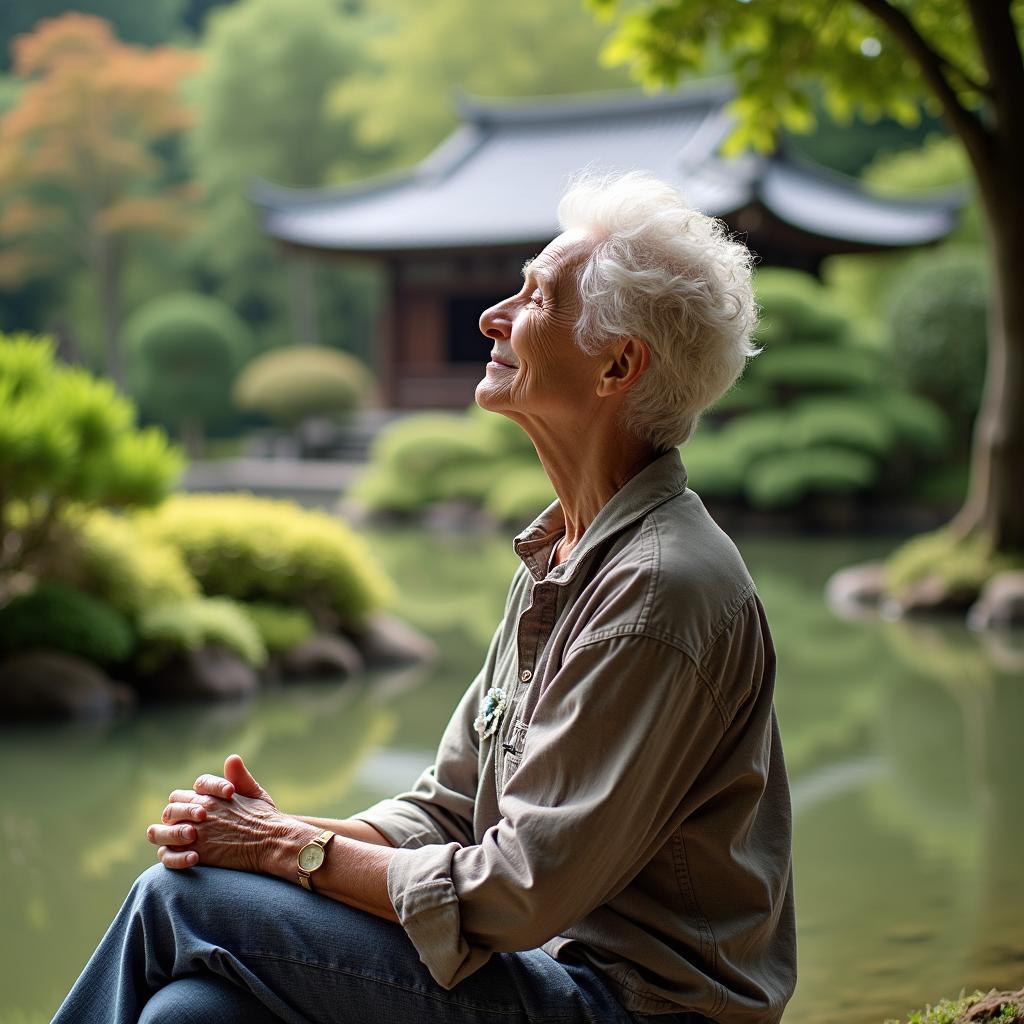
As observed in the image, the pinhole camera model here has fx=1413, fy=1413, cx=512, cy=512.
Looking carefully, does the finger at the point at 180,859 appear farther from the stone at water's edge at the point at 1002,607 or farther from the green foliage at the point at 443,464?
the green foliage at the point at 443,464

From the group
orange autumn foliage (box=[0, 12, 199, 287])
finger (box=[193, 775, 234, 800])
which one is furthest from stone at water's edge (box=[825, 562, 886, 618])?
orange autumn foliage (box=[0, 12, 199, 287])

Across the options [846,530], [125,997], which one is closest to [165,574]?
[125,997]

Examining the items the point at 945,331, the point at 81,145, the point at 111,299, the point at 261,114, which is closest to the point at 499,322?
the point at 945,331

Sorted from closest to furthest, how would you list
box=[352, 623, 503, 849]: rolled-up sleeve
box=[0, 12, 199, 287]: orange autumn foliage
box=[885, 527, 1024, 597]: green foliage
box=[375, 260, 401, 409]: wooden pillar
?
box=[352, 623, 503, 849]: rolled-up sleeve
box=[885, 527, 1024, 597]: green foliage
box=[375, 260, 401, 409]: wooden pillar
box=[0, 12, 199, 287]: orange autumn foliage

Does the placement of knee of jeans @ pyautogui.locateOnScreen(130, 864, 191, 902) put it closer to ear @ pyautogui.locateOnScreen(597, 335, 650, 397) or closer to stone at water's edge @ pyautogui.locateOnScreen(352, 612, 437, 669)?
ear @ pyautogui.locateOnScreen(597, 335, 650, 397)

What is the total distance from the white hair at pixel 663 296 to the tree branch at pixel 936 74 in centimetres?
496

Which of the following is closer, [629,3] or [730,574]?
[730,574]

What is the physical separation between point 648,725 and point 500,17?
75.9ft

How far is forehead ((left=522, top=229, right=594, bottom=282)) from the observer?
163cm

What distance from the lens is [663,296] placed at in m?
1.57

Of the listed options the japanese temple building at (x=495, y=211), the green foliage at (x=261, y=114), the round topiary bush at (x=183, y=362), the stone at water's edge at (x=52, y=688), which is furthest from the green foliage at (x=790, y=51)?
the green foliage at (x=261, y=114)

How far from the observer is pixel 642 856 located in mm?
1494

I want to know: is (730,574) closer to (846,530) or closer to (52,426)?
(52,426)

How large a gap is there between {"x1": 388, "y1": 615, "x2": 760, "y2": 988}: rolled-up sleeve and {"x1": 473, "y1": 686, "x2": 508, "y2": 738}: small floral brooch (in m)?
0.23
